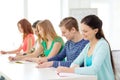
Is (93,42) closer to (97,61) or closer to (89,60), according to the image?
(89,60)

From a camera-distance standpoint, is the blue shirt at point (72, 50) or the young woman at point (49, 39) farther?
the young woman at point (49, 39)

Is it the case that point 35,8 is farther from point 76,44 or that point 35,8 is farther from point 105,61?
point 105,61

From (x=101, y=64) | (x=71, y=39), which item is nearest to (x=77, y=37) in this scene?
(x=71, y=39)

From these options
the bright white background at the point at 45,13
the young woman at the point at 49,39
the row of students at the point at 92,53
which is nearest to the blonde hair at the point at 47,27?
the young woman at the point at 49,39

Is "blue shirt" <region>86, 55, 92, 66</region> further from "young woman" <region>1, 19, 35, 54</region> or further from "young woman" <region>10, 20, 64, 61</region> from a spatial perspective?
"young woman" <region>1, 19, 35, 54</region>

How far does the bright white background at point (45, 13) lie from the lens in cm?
588

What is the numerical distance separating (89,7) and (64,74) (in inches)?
169

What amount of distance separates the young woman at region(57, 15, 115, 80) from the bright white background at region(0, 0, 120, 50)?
11.3 ft

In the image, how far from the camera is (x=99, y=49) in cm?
231

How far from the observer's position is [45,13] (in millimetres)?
6523

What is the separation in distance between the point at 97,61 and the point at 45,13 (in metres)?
4.43

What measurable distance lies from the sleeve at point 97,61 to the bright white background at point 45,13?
11.8ft

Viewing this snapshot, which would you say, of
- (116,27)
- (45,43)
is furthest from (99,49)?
(116,27)

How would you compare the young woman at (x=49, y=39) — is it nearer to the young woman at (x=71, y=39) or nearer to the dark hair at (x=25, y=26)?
the young woman at (x=71, y=39)
